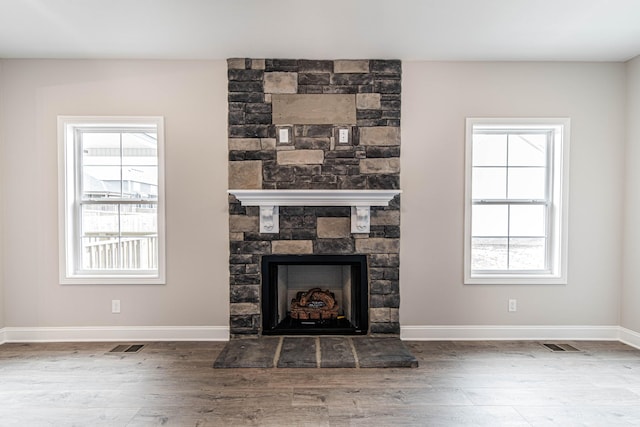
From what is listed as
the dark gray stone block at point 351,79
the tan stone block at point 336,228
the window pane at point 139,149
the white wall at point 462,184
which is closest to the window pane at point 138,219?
the window pane at point 139,149

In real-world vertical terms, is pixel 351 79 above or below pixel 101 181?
above

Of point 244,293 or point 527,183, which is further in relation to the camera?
point 527,183

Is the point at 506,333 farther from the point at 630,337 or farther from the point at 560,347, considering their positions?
the point at 630,337

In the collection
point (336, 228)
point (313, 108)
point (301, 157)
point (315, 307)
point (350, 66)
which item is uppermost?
A: point (350, 66)

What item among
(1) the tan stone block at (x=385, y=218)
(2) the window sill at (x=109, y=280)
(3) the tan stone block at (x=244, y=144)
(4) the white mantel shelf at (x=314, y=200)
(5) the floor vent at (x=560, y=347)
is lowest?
(5) the floor vent at (x=560, y=347)

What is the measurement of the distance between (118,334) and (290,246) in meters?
1.82

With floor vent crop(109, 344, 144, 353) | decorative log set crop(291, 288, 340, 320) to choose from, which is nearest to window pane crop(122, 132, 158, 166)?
floor vent crop(109, 344, 144, 353)

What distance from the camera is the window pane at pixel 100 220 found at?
391cm

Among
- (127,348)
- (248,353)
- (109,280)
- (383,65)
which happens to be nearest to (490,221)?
(383,65)

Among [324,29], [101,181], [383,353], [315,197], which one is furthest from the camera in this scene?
[101,181]

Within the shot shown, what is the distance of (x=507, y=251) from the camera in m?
3.96

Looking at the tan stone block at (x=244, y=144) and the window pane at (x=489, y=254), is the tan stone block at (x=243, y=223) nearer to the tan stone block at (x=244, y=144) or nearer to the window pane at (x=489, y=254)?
the tan stone block at (x=244, y=144)

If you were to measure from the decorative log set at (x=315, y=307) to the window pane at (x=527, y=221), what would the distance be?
6.28ft

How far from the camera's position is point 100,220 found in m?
3.92
